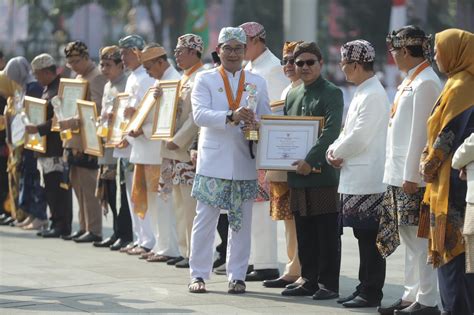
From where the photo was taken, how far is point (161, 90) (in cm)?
1157

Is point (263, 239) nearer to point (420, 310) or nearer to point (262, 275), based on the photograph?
point (262, 275)

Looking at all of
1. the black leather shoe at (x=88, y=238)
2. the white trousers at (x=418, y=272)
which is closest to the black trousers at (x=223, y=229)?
the black leather shoe at (x=88, y=238)

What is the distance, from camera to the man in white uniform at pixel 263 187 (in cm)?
1081

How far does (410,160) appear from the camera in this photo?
8.27m

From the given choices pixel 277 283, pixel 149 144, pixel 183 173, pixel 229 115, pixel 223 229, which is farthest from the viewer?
pixel 149 144

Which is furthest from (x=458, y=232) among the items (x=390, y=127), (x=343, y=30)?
(x=343, y=30)

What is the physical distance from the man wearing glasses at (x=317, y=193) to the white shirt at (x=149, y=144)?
7.81 feet

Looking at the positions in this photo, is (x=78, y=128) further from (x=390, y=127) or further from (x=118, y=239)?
(x=390, y=127)

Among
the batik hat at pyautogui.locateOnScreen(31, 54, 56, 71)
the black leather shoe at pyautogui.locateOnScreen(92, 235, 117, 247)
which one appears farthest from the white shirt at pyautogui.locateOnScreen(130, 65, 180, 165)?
the batik hat at pyautogui.locateOnScreen(31, 54, 56, 71)

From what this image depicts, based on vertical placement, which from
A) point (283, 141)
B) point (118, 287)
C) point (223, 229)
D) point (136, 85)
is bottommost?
point (118, 287)

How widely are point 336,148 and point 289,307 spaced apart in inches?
48.8

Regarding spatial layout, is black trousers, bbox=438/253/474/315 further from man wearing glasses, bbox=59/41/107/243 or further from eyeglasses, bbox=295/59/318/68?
man wearing glasses, bbox=59/41/107/243

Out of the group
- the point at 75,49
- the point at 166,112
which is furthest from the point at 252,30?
the point at 75,49

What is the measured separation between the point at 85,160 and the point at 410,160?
5.95 m
